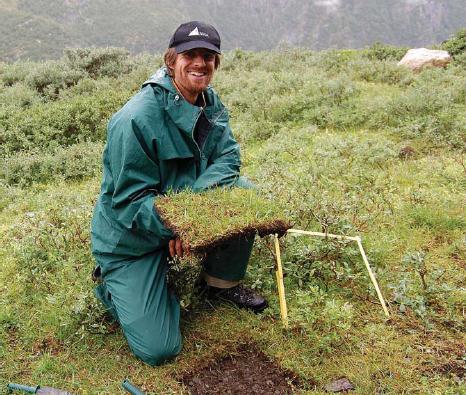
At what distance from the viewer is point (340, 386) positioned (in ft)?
10.3

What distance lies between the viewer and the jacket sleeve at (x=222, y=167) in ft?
12.2

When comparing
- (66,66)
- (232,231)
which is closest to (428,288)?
(232,231)

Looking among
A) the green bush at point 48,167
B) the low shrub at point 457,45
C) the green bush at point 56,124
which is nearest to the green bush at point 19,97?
the green bush at point 56,124

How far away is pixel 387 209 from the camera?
5.25 meters

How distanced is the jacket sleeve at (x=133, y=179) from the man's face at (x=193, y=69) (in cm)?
53

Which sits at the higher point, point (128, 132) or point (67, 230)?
point (128, 132)

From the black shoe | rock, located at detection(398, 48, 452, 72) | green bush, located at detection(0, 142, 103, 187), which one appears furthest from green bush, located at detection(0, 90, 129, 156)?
rock, located at detection(398, 48, 452, 72)

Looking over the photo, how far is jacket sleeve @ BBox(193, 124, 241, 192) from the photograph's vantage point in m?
3.73

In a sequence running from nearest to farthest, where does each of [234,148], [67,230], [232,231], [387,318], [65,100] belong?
[232,231] < [387,318] < [234,148] < [67,230] < [65,100]

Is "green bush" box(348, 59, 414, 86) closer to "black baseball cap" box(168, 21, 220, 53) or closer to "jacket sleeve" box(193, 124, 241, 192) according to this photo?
"jacket sleeve" box(193, 124, 241, 192)

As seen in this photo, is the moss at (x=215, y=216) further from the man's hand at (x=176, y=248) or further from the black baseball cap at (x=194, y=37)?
the black baseball cap at (x=194, y=37)

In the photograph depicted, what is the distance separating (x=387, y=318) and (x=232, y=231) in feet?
5.02

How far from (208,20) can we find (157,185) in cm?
18048

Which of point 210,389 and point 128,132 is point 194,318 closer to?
point 210,389
